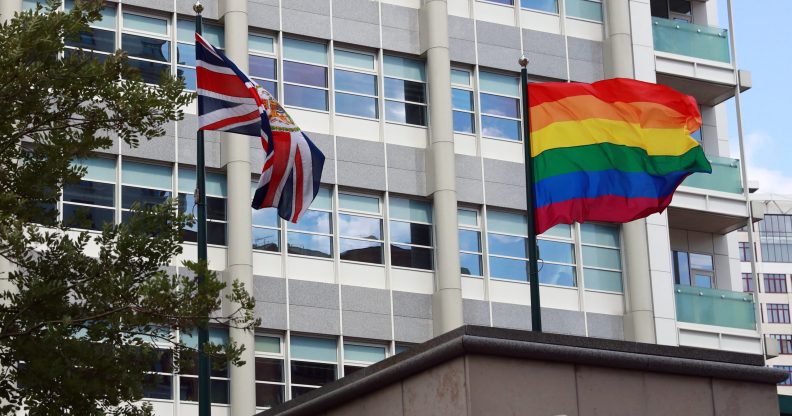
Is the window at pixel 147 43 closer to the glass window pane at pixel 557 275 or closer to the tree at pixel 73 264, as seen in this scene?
the glass window pane at pixel 557 275

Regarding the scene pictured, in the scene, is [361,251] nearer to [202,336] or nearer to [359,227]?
[359,227]

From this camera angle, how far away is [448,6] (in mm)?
37812

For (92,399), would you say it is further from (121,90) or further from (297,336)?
(297,336)

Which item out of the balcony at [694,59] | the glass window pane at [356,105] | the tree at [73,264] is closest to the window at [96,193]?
the glass window pane at [356,105]

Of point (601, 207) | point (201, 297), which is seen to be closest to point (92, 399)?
point (201, 297)

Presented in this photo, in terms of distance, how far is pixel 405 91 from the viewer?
37.0 m

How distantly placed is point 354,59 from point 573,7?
638cm

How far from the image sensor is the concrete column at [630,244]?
3769cm

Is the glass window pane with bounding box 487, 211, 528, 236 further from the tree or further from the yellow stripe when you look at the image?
the tree

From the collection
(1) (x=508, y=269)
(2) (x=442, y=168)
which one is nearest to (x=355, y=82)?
(2) (x=442, y=168)

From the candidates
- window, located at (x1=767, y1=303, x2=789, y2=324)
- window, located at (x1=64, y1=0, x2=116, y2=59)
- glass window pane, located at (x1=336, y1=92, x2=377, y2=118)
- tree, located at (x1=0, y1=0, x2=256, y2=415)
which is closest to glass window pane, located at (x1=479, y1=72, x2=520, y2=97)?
glass window pane, located at (x1=336, y1=92, x2=377, y2=118)

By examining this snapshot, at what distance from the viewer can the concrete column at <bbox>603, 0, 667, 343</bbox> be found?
3769 centimetres

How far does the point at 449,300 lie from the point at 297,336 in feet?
11.5

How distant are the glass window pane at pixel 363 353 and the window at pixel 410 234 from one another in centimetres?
205
